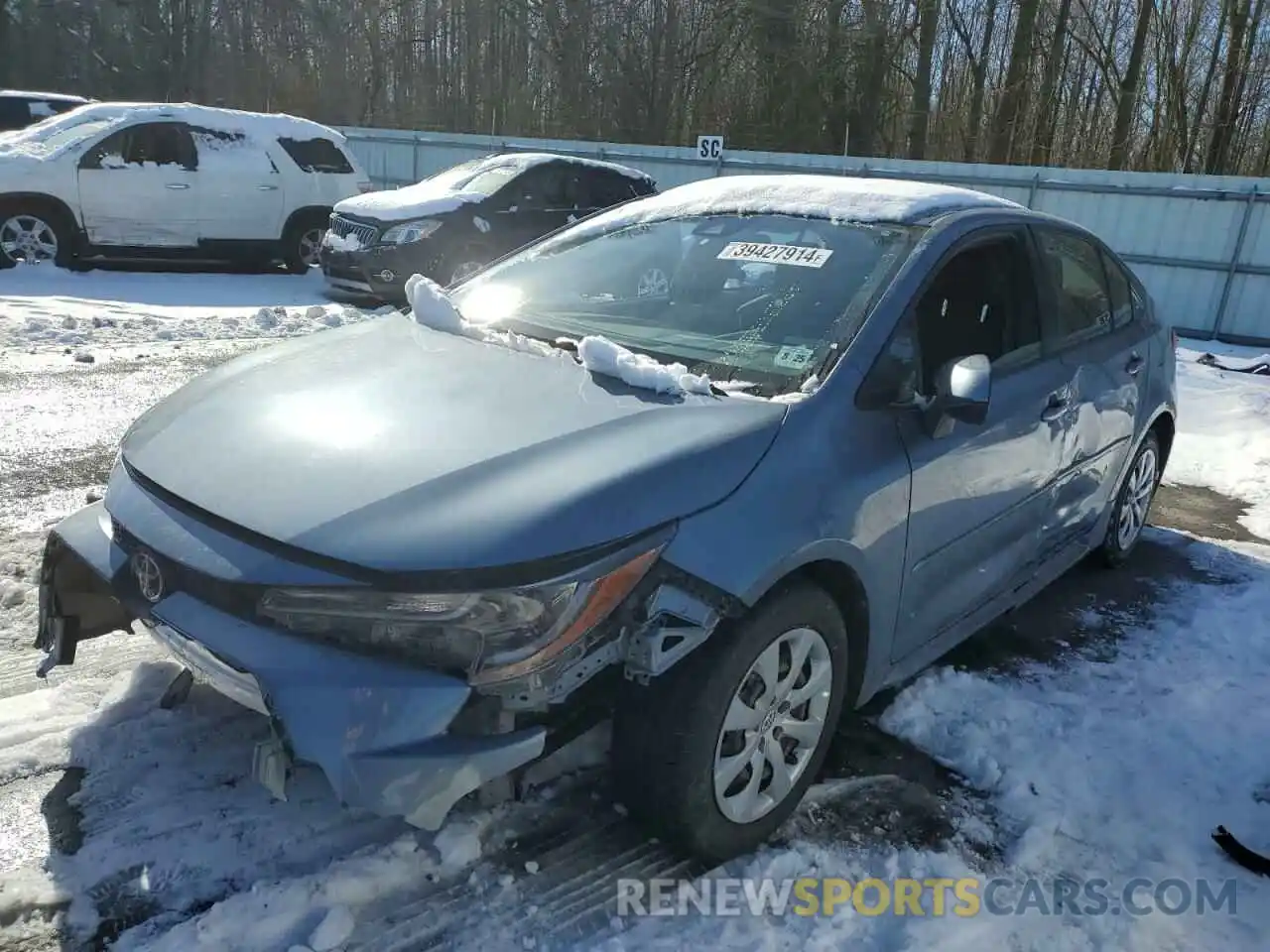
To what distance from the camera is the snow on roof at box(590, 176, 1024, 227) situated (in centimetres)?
339

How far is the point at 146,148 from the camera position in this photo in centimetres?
1084

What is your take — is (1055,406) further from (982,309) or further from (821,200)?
(821,200)

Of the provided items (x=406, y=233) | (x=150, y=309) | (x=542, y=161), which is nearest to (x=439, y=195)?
(x=406, y=233)

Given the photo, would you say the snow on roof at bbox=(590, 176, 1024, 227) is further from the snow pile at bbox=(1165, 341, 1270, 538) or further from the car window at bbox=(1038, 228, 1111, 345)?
the snow pile at bbox=(1165, 341, 1270, 538)

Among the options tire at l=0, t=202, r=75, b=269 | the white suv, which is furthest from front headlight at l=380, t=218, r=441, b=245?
tire at l=0, t=202, r=75, b=269

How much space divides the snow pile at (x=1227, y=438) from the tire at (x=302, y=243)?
361 inches

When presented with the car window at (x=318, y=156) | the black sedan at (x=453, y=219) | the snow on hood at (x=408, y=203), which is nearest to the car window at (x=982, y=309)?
the black sedan at (x=453, y=219)

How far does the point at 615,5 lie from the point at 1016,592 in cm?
2407

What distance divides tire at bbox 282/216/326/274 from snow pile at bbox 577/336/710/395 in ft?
→ 32.3

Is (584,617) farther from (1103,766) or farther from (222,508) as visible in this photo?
(1103,766)

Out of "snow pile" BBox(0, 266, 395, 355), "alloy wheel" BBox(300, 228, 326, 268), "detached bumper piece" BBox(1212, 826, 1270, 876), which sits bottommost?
"snow pile" BBox(0, 266, 395, 355)

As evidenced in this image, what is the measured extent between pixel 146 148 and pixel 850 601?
35.0 feet

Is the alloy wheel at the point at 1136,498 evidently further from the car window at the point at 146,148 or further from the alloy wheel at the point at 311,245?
the car window at the point at 146,148

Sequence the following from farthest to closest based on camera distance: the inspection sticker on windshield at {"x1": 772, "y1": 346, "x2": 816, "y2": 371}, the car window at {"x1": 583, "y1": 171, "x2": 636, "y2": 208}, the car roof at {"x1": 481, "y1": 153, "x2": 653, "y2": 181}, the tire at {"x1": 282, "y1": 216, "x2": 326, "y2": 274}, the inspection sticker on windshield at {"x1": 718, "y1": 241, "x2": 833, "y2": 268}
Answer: the tire at {"x1": 282, "y1": 216, "x2": 326, "y2": 274} → the car window at {"x1": 583, "y1": 171, "x2": 636, "y2": 208} → the car roof at {"x1": 481, "y1": 153, "x2": 653, "y2": 181} → the inspection sticker on windshield at {"x1": 718, "y1": 241, "x2": 833, "y2": 268} → the inspection sticker on windshield at {"x1": 772, "y1": 346, "x2": 816, "y2": 371}
